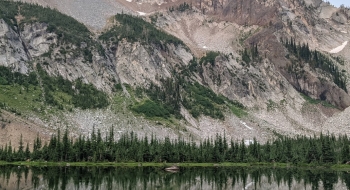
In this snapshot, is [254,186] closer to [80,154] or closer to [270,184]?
[270,184]

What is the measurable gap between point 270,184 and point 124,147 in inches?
3585

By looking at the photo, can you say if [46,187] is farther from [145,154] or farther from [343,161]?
[343,161]

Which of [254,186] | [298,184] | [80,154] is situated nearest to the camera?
[254,186]

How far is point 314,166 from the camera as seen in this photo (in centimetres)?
19850

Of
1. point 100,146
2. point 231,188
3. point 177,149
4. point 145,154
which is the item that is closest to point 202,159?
point 177,149

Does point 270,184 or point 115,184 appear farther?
point 270,184

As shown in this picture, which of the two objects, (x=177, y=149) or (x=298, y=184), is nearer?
(x=298, y=184)

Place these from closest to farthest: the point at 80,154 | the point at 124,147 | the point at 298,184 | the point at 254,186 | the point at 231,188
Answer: the point at 231,188 < the point at 254,186 < the point at 298,184 < the point at 80,154 < the point at 124,147

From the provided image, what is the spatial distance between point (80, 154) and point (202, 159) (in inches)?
1959

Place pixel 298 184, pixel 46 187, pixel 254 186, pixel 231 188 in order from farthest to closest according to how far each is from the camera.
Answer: pixel 298 184
pixel 254 186
pixel 231 188
pixel 46 187

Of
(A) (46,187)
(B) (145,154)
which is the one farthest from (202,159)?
(A) (46,187)

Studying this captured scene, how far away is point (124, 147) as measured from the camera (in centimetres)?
18988

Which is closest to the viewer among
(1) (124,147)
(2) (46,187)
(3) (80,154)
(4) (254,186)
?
(2) (46,187)

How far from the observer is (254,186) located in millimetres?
101312
